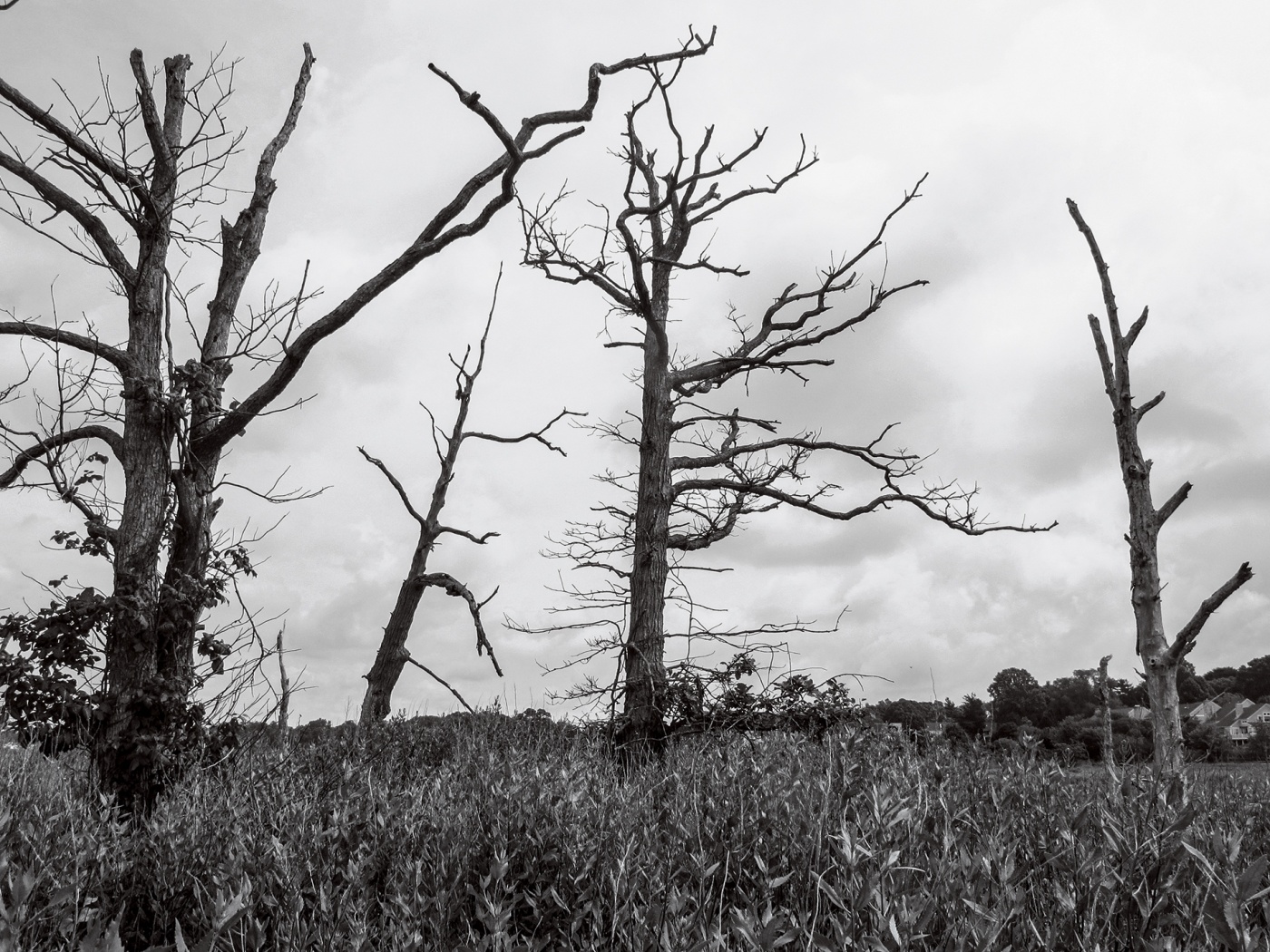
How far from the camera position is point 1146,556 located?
8.84 m

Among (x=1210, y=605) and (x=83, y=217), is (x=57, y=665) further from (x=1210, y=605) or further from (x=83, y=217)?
(x=1210, y=605)

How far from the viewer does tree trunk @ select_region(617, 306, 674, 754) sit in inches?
457

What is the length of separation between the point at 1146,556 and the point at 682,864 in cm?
670

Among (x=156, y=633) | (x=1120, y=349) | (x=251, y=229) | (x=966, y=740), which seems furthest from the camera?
(x=251, y=229)

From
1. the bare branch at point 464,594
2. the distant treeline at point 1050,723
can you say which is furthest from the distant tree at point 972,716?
the bare branch at point 464,594

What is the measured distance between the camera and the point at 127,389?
9.27 m

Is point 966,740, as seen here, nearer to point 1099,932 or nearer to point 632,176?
point 1099,932

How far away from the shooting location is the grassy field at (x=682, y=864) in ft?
8.89

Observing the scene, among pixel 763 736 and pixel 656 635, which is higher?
pixel 656 635

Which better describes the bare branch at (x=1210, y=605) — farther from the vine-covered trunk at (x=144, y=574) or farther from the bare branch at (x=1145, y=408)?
the vine-covered trunk at (x=144, y=574)

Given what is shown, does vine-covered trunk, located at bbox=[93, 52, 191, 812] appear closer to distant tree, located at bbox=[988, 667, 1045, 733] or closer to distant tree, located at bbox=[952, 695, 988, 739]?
distant tree, located at bbox=[952, 695, 988, 739]

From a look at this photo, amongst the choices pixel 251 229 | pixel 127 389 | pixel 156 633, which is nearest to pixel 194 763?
pixel 156 633

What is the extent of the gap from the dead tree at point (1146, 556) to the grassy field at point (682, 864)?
0.67 meters

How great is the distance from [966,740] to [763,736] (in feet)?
11.2
